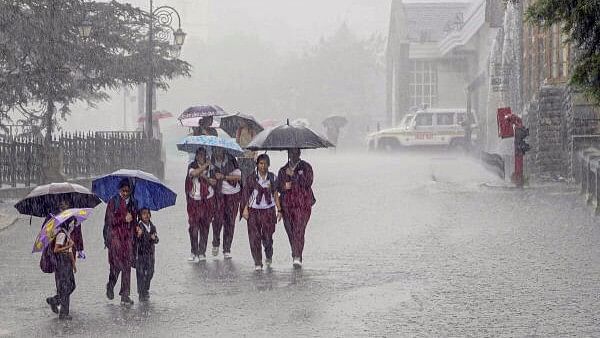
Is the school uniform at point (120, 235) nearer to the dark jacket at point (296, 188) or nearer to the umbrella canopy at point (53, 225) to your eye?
the umbrella canopy at point (53, 225)

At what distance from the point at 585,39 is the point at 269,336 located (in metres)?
6.21

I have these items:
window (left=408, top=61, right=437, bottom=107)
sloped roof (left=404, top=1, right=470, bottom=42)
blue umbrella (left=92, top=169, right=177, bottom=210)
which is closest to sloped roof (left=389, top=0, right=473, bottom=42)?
sloped roof (left=404, top=1, right=470, bottom=42)

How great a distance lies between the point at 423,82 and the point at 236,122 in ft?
139

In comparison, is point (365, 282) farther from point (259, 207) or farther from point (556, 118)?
point (556, 118)

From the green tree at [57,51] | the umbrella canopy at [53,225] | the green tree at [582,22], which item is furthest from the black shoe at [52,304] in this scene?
the green tree at [57,51]

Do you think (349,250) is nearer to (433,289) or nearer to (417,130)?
(433,289)

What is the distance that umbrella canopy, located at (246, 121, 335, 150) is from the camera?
40.5 feet

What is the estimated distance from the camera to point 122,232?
33.1ft

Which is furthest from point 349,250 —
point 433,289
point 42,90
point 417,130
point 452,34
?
point 452,34

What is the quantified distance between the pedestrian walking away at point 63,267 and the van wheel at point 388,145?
3690 cm

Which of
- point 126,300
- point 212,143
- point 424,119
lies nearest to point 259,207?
point 212,143

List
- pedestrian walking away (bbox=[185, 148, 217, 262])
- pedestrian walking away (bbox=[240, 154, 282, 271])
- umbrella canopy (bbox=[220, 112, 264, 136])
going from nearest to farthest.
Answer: pedestrian walking away (bbox=[240, 154, 282, 271]) → pedestrian walking away (bbox=[185, 148, 217, 262]) → umbrella canopy (bbox=[220, 112, 264, 136])

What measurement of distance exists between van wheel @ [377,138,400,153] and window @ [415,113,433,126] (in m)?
1.56

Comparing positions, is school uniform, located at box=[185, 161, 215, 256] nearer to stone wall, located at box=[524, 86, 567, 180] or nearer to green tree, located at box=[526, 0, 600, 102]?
green tree, located at box=[526, 0, 600, 102]
